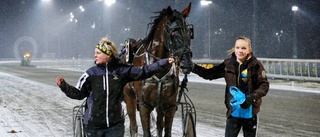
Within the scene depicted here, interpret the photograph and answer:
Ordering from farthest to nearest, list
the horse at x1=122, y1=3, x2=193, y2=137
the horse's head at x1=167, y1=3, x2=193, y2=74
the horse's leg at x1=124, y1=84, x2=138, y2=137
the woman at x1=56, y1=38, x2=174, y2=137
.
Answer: the horse's leg at x1=124, y1=84, x2=138, y2=137, the horse at x1=122, y1=3, x2=193, y2=137, the horse's head at x1=167, y1=3, x2=193, y2=74, the woman at x1=56, y1=38, x2=174, y2=137

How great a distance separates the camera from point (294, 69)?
882 inches

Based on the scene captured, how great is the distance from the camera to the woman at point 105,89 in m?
4.30

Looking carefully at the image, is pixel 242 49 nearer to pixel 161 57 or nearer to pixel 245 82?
pixel 245 82

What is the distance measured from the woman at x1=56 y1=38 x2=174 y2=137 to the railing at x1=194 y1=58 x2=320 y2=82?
1795 centimetres

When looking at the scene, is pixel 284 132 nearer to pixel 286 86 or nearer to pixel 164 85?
pixel 164 85

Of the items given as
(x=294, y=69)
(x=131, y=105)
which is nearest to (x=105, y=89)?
(x=131, y=105)

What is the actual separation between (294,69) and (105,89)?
776 inches

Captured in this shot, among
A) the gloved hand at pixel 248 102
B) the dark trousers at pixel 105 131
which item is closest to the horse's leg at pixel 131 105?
the dark trousers at pixel 105 131

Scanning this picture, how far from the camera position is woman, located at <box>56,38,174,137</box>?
4.30 m

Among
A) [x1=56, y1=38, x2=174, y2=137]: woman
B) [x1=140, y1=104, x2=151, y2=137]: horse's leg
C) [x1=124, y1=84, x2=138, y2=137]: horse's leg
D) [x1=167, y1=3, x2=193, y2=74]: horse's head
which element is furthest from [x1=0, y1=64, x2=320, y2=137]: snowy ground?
[x1=56, y1=38, x2=174, y2=137]: woman

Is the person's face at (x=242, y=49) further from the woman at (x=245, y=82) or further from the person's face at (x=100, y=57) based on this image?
the person's face at (x=100, y=57)

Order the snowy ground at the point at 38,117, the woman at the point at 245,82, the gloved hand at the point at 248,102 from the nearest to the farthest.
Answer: the gloved hand at the point at 248,102 → the woman at the point at 245,82 → the snowy ground at the point at 38,117

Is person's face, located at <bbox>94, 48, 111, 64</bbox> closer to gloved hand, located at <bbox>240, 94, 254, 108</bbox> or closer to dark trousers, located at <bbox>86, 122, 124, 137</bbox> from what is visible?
dark trousers, located at <bbox>86, 122, 124, 137</bbox>

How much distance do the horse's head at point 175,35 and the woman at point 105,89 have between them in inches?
29.0
